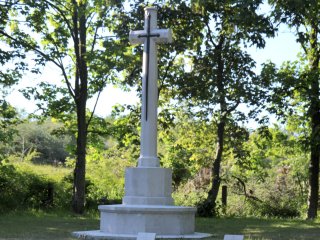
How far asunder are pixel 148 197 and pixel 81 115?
32.5ft

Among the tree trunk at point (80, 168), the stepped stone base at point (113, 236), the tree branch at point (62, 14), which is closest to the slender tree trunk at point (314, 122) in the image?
the tree trunk at point (80, 168)

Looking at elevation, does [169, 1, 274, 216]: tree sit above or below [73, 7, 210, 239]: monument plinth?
above

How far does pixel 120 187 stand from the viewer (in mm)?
28938

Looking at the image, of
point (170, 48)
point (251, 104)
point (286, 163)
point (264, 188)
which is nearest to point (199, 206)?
point (251, 104)

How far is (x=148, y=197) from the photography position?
41.2ft

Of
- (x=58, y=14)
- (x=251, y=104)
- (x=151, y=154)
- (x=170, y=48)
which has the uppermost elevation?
(x=58, y=14)

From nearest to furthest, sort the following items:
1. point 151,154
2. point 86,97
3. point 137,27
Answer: point 151,154
point 137,27
point 86,97

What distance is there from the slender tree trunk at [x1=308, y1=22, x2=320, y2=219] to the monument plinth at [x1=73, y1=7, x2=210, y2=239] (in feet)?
29.0

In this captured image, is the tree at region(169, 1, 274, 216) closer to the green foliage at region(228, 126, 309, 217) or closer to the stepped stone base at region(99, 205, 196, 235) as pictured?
the green foliage at region(228, 126, 309, 217)

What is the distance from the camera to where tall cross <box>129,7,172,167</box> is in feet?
42.6

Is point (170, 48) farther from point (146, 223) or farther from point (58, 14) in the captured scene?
point (146, 223)

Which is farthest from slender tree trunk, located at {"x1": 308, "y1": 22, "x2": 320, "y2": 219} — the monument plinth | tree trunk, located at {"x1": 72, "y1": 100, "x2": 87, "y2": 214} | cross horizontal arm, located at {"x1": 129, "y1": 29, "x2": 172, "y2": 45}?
the monument plinth

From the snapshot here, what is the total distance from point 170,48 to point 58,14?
15.4ft

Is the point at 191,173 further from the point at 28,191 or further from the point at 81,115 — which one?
the point at 28,191
